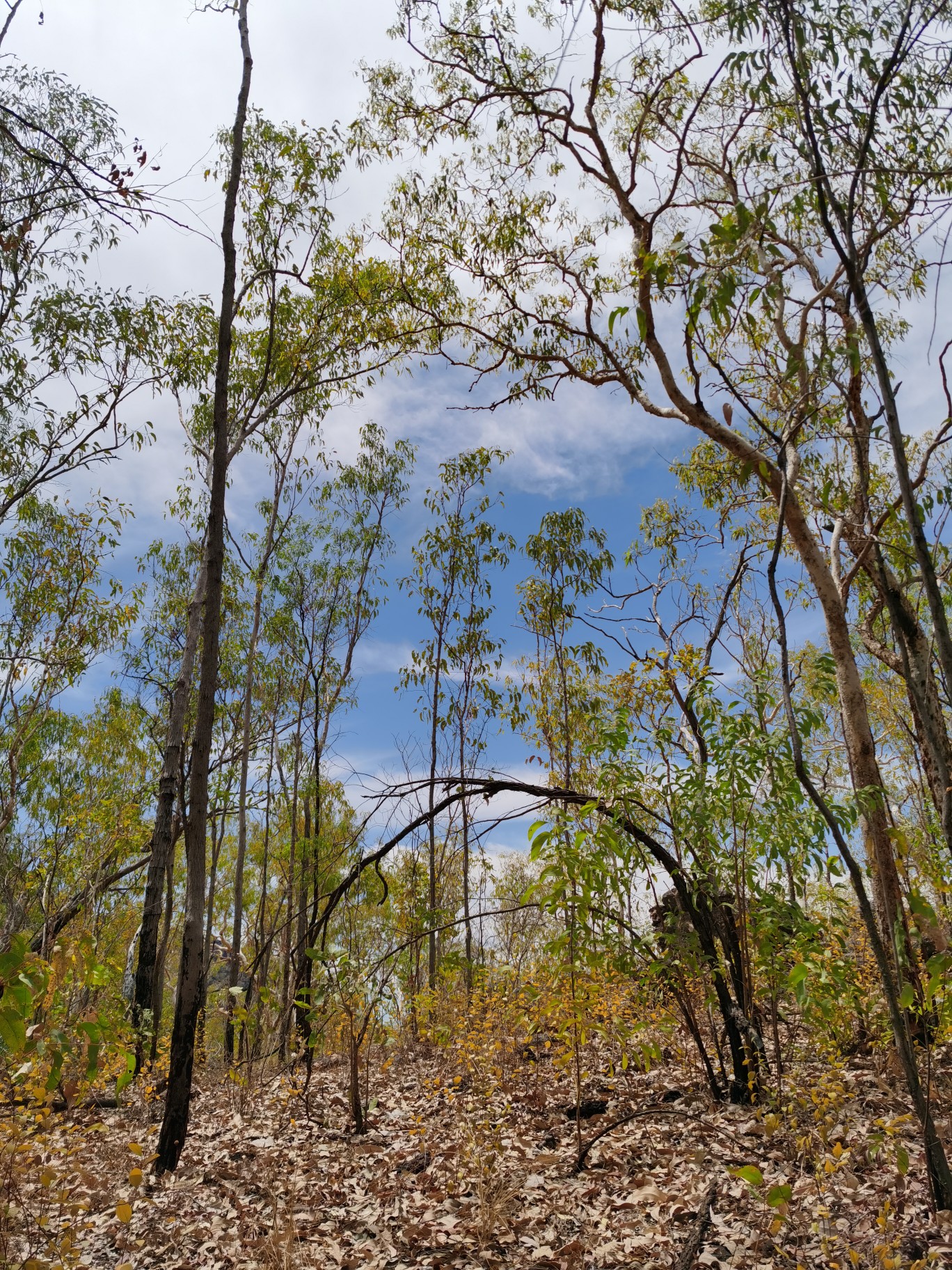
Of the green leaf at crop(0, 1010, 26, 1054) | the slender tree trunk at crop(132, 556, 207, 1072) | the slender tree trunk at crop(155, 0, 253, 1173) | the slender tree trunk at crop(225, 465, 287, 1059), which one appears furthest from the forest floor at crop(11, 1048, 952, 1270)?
the slender tree trunk at crop(225, 465, 287, 1059)

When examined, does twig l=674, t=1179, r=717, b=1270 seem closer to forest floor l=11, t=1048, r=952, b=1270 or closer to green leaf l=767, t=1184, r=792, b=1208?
forest floor l=11, t=1048, r=952, b=1270

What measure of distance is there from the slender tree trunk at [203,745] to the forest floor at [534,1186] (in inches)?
14.4

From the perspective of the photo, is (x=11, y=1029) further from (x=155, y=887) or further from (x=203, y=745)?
(x=155, y=887)

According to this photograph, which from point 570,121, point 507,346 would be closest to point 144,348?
point 507,346

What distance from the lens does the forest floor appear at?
9.03 feet

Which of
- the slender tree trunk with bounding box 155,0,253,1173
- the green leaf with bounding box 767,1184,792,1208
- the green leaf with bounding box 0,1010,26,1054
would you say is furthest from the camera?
the slender tree trunk with bounding box 155,0,253,1173

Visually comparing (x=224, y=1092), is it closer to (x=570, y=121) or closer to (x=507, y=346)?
(x=507, y=346)

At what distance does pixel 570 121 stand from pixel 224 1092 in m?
8.62

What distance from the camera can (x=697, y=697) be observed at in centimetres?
423

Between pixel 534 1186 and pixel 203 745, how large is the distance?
3.12m

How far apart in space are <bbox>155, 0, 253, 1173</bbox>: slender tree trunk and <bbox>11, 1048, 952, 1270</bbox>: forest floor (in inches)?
14.4

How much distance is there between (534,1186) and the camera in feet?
11.5

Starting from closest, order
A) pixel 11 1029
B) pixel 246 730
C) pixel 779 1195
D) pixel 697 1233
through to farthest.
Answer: pixel 11 1029, pixel 779 1195, pixel 697 1233, pixel 246 730

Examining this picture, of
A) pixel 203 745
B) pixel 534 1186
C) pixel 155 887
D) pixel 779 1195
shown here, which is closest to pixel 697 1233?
pixel 779 1195
